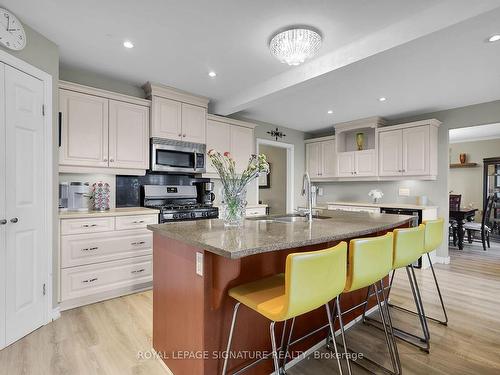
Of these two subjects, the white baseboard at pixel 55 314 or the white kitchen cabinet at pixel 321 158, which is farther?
the white kitchen cabinet at pixel 321 158

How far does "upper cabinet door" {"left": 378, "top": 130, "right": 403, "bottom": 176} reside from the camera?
4.45 metres

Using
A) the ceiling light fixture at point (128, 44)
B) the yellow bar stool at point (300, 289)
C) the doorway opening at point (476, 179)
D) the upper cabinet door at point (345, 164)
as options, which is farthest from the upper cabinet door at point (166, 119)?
the doorway opening at point (476, 179)

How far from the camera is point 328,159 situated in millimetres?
5609

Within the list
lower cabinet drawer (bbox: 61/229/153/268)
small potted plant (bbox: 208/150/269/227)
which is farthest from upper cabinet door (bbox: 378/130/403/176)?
lower cabinet drawer (bbox: 61/229/153/268)

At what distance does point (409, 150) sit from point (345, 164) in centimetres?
113

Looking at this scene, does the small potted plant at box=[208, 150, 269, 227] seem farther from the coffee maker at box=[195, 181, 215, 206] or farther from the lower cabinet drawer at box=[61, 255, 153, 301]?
the coffee maker at box=[195, 181, 215, 206]

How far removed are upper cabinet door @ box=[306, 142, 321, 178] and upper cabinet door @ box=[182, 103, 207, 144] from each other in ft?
9.35

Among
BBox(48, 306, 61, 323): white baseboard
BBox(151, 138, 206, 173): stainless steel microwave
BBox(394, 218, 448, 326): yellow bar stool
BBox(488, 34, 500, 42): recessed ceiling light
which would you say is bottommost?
BBox(48, 306, 61, 323): white baseboard

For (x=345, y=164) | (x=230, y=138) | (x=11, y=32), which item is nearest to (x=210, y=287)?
(x=11, y=32)

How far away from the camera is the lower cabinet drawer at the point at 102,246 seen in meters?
2.59

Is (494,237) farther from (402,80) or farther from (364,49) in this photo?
(364,49)

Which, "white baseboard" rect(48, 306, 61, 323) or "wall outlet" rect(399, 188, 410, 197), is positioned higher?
"wall outlet" rect(399, 188, 410, 197)

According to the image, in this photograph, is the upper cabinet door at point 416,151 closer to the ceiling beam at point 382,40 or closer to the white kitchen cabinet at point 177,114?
the ceiling beam at point 382,40

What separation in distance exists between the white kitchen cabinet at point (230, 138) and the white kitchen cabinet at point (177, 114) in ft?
0.57
